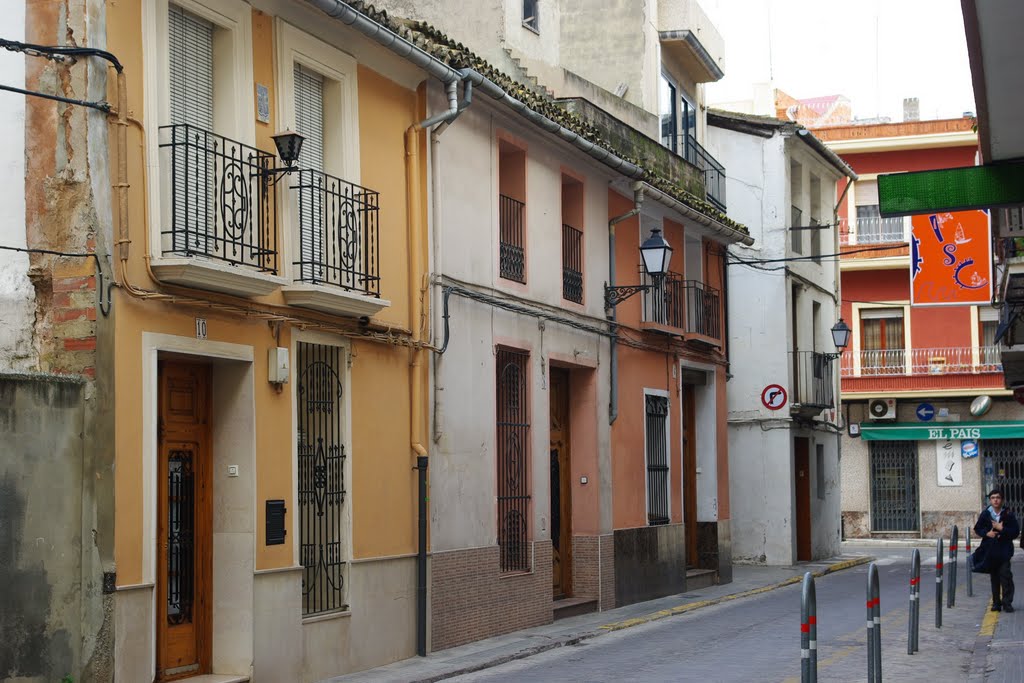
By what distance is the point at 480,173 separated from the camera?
1677 cm

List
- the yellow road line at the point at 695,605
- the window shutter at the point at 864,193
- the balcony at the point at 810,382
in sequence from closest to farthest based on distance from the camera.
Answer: the yellow road line at the point at 695,605
the balcony at the point at 810,382
the window shutter at the point at 864,193

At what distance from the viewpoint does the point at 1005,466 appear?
128ft

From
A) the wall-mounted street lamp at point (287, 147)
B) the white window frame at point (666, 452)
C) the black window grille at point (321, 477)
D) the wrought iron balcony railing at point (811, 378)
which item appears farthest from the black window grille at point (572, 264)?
the wrought iron balcony railing at point (811, 378)

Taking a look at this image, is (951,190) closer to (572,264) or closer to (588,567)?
(572,264)

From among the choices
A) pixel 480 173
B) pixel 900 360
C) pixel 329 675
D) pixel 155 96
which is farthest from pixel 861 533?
pixel 155 96

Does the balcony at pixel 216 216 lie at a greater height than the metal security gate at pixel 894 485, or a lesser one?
greater

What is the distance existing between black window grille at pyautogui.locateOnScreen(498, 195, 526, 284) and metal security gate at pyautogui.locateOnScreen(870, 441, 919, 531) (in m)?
25.2

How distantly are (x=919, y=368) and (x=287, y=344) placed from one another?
102ft

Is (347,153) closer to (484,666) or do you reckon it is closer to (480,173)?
(480,173)

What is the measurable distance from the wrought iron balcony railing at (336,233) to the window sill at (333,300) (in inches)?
Answer: 4.4

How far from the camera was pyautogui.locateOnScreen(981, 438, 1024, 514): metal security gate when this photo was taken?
38.7 meters

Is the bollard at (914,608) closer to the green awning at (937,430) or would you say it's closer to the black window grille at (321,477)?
the black window grille at (321,477)

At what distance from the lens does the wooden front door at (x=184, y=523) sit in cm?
1177

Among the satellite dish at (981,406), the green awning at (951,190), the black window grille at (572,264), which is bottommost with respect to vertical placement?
the satellite dish at (981,406)
